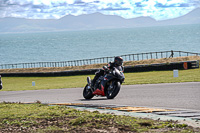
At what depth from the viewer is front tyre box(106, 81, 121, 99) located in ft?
43.1

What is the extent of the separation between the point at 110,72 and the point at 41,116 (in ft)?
14.6

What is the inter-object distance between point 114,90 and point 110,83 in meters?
0.30

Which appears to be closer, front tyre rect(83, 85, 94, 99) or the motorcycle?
the motorcycle

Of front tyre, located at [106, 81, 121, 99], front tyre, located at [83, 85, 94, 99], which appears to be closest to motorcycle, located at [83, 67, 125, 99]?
front tyre, located at [106, 81, 121, 99]

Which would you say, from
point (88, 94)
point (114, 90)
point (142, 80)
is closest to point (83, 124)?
point (114, 90)

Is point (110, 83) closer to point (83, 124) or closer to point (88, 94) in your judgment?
point (88, 94)

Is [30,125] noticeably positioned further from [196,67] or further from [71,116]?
[196,67]

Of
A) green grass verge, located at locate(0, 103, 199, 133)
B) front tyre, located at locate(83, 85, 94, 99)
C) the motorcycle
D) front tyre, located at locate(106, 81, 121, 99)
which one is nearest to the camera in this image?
green grass verge, located at locate(0, 103, 199, 133)

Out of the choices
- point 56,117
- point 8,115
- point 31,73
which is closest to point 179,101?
point 56,117

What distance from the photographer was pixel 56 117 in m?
8.98

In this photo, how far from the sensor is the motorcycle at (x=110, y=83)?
12969mm

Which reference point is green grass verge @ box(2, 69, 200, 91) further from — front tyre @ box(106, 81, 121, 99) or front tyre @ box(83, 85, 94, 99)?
front tyre @ box(106, 81, 121, 99)

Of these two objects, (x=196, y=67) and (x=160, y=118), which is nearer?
(x=160, y=118)

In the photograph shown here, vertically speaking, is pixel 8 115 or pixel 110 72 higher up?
pixel 110 72
